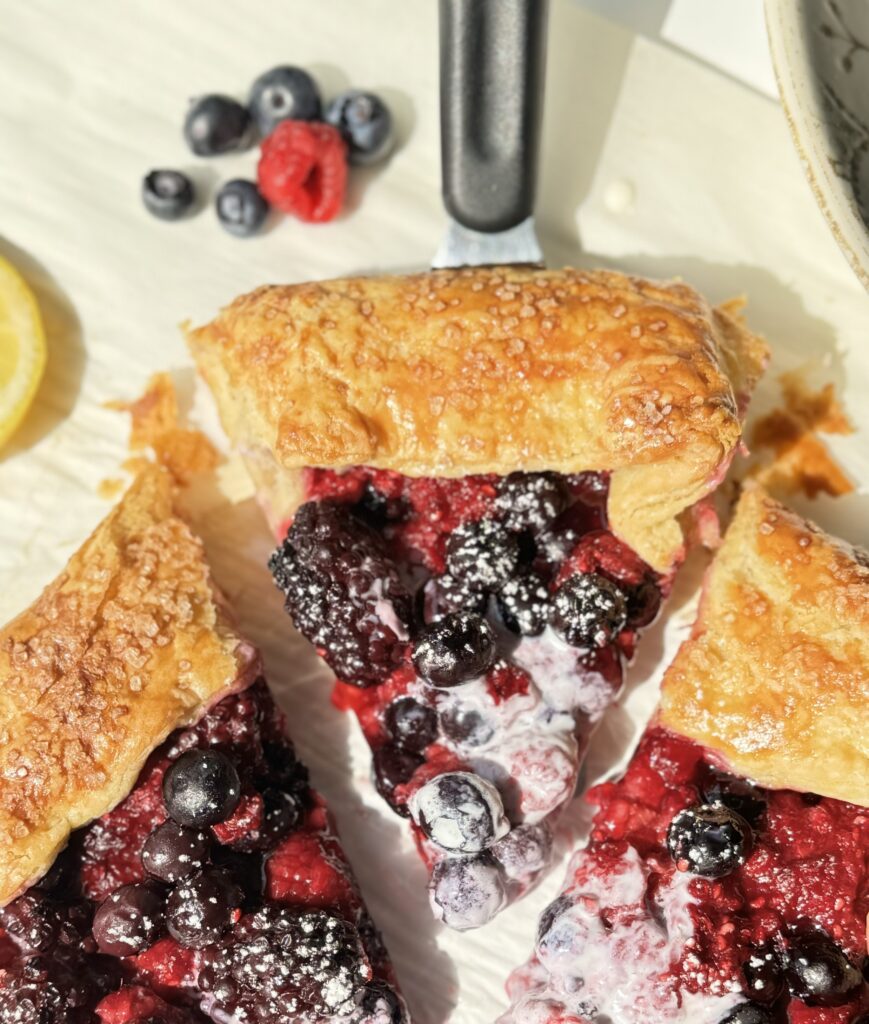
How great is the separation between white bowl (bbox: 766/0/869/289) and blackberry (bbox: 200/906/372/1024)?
1.72 metres

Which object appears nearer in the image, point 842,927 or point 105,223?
point 842,927

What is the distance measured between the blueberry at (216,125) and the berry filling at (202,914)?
4.90 feet

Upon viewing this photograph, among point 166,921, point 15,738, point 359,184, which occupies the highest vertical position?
point 359,184

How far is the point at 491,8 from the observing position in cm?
243

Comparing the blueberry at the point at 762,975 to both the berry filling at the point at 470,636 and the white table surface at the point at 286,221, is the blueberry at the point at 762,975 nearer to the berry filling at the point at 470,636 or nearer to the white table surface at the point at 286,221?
the berry filling at the point at 470,636

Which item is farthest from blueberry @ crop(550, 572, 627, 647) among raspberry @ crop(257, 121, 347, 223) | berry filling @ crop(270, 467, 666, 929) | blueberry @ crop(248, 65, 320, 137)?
blueberry @ crop(248, 65, 320, 137)

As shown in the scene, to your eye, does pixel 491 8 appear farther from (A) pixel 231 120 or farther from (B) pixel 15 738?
(B) pixel 15 738

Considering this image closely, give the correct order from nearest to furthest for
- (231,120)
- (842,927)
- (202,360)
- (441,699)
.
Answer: (842,927), (441,699), (202,360), (231,120)

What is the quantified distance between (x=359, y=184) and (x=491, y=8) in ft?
2.44

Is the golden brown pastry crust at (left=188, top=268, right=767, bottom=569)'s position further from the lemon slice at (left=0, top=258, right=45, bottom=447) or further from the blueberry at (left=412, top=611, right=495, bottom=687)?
the lemon slice at (left=0, top=258, right=45, bottom=447)

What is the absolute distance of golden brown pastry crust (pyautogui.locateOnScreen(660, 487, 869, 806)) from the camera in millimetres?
2289

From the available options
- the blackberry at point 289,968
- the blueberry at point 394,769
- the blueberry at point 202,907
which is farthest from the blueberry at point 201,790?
the blueberry at point 394,769

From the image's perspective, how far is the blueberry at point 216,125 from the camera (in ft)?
A: 9.77

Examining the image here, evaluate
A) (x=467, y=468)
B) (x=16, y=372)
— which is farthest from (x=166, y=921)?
(x=16, y=372)
